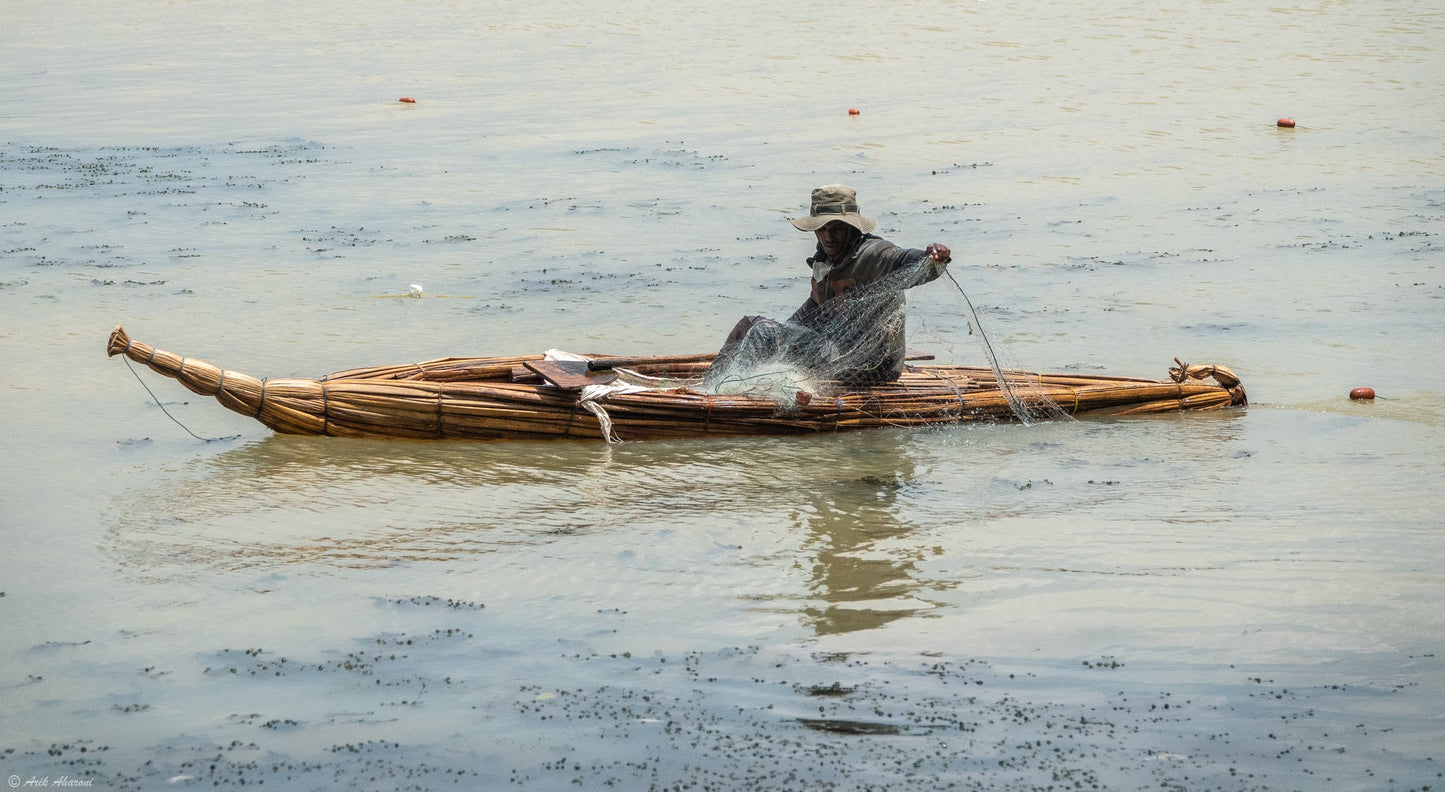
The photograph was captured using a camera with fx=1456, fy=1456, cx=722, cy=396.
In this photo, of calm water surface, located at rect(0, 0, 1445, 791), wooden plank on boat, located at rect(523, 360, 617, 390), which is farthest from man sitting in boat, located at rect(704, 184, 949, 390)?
Result: wooden plank on boat, located at rect(523, 360, 617, 390)

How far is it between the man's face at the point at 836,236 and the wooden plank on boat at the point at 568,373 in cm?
138

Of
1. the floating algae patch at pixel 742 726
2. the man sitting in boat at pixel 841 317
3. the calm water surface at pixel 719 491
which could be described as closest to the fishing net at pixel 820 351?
the man sitting in boat at pixel 841 317

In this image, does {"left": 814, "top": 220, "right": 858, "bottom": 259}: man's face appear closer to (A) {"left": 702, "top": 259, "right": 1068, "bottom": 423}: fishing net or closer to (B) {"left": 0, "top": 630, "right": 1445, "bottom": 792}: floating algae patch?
(A) {"left": 702, "top": 259, "right": 1068, "bottom": 423}: fishing net

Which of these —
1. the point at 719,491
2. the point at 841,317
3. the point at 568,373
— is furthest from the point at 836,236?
the point at 568,373

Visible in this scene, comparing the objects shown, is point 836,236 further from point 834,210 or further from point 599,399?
point 599,399

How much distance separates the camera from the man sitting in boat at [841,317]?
7.34 metres

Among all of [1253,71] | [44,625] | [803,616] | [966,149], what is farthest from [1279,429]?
[1253,71]

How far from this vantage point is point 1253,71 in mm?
21297

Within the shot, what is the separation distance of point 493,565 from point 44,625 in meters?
1.72

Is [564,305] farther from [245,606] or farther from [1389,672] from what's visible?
[1389,672]

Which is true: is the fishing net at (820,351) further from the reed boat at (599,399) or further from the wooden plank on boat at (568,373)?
the wooden plank on boat at (568,373)

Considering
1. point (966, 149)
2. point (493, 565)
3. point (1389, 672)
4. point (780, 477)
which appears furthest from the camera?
point (966, 149)

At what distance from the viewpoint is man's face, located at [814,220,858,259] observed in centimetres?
745

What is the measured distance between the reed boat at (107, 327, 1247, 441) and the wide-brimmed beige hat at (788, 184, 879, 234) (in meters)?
0.91
